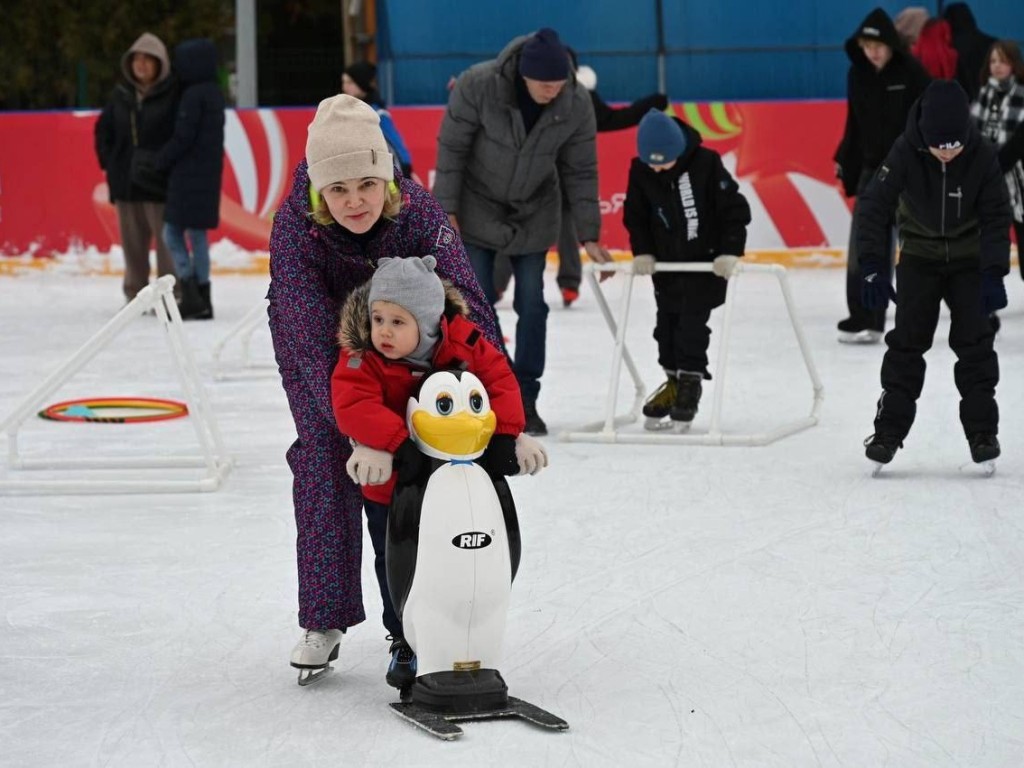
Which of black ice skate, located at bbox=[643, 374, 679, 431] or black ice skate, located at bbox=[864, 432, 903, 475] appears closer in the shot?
black ice skate, located at bbox=[864, 432, 903, 475]

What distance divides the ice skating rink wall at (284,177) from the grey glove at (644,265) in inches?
238

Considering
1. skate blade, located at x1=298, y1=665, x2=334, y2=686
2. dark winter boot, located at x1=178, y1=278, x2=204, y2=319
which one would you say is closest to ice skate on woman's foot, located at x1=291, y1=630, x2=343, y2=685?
skate blade, located at x1=298, y1=665, x2=334, y2=686

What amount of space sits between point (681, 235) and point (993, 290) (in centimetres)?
145

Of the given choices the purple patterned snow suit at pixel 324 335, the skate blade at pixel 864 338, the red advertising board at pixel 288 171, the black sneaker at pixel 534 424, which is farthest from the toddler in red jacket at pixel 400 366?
the red advertising board at pixel 288 171

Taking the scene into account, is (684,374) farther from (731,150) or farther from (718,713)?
(731,150)

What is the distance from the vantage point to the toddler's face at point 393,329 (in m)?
3.21

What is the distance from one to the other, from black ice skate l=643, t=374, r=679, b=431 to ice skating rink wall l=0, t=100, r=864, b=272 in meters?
5.78

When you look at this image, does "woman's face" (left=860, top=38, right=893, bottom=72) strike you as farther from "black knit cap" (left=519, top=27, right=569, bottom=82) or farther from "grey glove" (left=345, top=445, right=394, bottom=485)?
"grey glove" (left=345, top=445, right=394, bottom=485)

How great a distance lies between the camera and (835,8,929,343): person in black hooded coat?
839 centimetres

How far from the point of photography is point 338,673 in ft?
11.8

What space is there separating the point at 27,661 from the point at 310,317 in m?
0.99

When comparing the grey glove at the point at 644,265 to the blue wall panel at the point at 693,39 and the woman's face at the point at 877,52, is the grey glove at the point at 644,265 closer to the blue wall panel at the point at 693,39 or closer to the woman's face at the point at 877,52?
the woman's face at the point at 877,52

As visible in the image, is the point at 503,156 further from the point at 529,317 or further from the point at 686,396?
the point at 686,396

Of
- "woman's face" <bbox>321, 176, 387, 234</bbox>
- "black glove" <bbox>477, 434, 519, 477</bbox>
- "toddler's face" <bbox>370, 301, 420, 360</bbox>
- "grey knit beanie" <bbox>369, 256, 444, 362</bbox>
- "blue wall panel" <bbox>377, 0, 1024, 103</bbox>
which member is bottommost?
"black glove" <bbox>477, 434, 519, 477</bbox>
